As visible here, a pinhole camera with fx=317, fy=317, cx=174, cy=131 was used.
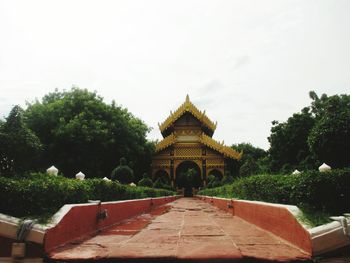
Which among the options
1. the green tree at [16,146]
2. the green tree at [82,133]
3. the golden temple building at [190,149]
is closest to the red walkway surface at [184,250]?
the green tree at [16,146]

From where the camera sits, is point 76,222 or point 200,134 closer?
point 76,222

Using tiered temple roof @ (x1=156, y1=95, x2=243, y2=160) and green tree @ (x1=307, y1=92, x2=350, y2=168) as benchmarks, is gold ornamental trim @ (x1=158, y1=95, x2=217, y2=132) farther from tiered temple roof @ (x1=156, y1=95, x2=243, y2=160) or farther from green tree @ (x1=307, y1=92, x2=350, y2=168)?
green tree @ (x1=307, y1=92, x2=350, y2=168)

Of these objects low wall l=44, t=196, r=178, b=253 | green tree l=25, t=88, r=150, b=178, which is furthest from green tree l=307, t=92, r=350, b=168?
green tree l=25, t=88, r=150, b=178

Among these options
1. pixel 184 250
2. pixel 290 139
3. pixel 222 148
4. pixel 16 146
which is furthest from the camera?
pixel 290 139

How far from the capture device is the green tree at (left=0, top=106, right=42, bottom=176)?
7.51 metres

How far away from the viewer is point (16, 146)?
7.84 m

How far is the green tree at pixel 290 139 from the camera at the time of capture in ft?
114

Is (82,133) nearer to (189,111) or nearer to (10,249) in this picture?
(189,111)

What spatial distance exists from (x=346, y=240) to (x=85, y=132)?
22.6 metres

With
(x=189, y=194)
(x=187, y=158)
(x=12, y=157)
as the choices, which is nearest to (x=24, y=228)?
(x=12, y=157)

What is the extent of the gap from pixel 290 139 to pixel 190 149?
1147 cm

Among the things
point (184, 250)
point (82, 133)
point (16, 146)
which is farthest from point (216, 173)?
point (184, 250)

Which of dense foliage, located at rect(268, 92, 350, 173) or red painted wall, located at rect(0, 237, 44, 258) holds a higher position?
dense foliage, located at rect(268, 92, 350, 173)

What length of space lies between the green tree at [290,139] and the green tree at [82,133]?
16.5m
